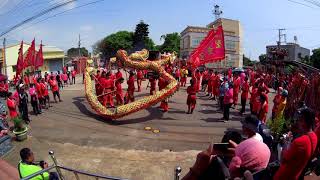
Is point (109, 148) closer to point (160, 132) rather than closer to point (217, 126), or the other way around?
point (160, 132)

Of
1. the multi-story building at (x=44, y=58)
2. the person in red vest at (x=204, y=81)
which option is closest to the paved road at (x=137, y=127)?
the person in red vest at (x=204, y=81)

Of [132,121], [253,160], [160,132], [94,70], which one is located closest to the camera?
[253,160]

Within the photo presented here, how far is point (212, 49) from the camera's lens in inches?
725

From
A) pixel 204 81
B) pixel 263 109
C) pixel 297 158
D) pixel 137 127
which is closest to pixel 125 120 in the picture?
pixel 137 127

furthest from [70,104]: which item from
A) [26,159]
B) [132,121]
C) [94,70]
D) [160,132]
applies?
[26,159]

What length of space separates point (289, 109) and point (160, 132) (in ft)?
14.9

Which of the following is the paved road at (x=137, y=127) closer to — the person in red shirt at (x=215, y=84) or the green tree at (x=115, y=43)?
the person in red shirt at (x=215, y=84)

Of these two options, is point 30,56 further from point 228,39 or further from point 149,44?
point 149,44

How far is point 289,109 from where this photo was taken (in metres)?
12.2

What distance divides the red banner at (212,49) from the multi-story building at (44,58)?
31026 millimetres

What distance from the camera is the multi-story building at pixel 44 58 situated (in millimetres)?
45750

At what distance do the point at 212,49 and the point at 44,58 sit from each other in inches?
1453

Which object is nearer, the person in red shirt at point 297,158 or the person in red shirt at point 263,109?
the person in red shirt at point 297,158

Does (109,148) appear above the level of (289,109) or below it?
below
